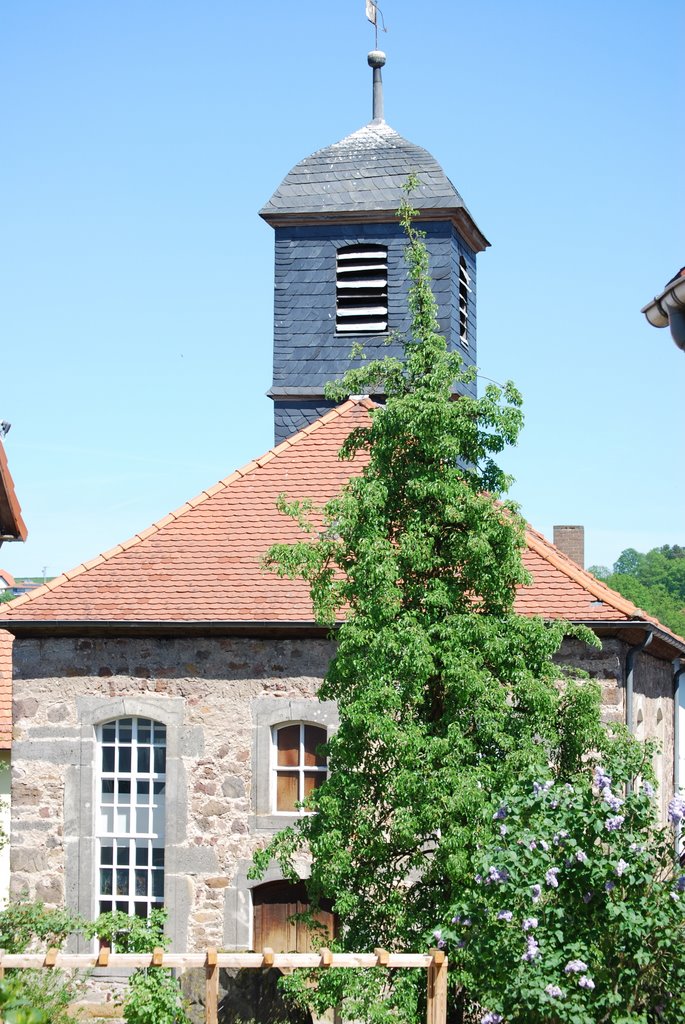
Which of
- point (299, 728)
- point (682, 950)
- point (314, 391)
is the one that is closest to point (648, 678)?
point (299, 728)

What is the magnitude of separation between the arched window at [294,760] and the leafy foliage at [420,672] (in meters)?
4.42

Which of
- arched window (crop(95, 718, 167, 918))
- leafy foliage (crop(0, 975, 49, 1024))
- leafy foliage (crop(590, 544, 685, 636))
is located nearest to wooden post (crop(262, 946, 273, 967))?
leafy foliage (crop(0, 975, 49, 1024))

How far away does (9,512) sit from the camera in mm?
17094

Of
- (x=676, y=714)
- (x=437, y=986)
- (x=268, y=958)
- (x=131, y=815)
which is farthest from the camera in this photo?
(x=676, y=714)

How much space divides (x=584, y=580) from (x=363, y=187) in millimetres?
8288

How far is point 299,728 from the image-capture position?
1573 cm

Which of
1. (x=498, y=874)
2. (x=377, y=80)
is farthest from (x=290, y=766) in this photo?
(x=377, y=80)

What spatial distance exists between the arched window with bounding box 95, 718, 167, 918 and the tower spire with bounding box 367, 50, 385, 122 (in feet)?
37.9

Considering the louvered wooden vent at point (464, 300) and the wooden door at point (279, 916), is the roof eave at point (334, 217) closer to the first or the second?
the louvered wooden vent at point (464, 300)

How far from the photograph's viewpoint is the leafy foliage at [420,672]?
1036 cm

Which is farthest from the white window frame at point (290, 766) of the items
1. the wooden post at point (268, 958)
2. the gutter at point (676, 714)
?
the gutter at point (676, 714)

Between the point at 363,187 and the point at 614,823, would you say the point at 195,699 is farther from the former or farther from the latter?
the point at 363,187

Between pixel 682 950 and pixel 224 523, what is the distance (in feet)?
29.4

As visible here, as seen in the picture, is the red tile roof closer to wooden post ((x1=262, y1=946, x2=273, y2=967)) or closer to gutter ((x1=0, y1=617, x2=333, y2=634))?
gutter ((x1=0, y1=617, x2=333, y2=634))
